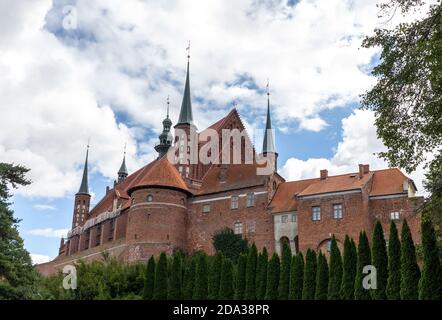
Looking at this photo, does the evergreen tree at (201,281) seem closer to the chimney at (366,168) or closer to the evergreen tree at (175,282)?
the evergreen tree at (175,282)

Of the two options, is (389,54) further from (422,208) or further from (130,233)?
(130,233)

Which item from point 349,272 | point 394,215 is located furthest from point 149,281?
point 394,215

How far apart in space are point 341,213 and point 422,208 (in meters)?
23.3

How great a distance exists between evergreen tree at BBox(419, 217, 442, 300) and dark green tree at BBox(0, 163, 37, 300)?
15178 mm

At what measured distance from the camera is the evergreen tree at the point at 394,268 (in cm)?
2347

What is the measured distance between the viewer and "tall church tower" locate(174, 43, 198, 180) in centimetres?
5356

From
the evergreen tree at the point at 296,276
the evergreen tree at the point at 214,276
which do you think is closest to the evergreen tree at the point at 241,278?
the evergreen tree at the point at 214,276

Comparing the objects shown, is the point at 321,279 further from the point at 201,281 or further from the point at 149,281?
the point at 149,281

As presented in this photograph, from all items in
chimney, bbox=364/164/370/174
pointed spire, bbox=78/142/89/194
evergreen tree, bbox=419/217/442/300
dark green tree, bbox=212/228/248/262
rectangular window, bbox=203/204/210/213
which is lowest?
evergreen tree, bbox=419/217/442/300

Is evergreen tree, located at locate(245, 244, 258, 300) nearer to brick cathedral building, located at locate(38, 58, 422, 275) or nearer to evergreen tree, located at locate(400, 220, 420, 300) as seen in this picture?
brick cathedral building, located at locate(38, 58, 422, 275)

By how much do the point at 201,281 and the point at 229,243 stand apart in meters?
13.5

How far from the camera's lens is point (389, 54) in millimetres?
16625

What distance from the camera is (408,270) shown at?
22.8 metres

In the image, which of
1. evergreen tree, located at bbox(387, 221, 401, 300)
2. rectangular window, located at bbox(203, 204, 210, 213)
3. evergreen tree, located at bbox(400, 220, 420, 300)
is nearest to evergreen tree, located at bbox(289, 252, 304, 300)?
evergreen tree, located at bbox(387, 221, 401, 300)
